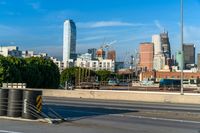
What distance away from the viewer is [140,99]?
1689 inches

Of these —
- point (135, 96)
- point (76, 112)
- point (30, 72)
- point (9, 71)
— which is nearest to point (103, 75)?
point (30, 72)

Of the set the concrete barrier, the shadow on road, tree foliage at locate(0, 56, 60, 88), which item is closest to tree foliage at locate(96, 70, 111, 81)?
tree foliage at locate(0, 56, 60, 88)

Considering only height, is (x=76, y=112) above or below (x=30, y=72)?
below

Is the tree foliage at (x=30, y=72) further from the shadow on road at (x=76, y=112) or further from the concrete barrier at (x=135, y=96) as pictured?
the shadow on road at (x=76, y=112)

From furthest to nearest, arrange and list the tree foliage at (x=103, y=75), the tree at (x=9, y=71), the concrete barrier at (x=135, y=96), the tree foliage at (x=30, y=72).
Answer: the tree foliage at (x=103, y=75)
the tree foliage at (x=30, y=72)
the tree at (x=9, y=71)
the concrete barrier at (x=135, y=96)

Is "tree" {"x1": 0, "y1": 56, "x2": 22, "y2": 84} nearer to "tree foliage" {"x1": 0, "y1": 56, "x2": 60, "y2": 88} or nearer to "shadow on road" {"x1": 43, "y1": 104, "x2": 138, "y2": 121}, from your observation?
"tree foliage" {"x1": 0, "y1": 56, "x2": 60, "y2": 88}

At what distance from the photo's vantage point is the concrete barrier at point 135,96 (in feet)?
131

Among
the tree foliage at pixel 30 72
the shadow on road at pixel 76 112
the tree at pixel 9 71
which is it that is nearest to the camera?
the shadow on road at pixel 76 112

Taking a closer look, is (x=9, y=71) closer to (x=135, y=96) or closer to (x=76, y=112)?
(x=135, y=96)

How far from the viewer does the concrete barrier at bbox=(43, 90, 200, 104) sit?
3994cm

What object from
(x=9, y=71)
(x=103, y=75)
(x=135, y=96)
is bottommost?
(x=135, y=96)

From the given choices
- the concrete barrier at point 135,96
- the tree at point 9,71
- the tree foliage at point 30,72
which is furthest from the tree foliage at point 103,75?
the concrete barrier at point 135,96

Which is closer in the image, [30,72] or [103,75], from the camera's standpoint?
[30,72]

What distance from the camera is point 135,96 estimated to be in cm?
4325
